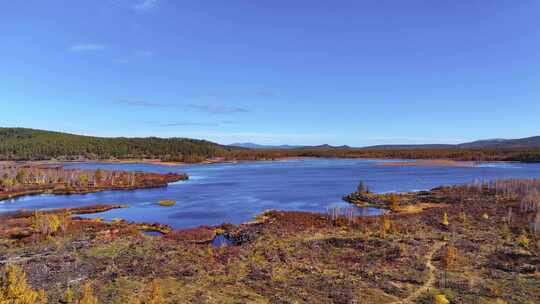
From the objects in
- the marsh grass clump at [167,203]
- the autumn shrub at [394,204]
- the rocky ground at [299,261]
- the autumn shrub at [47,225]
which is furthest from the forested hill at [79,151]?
the rocky ground at [299,261]

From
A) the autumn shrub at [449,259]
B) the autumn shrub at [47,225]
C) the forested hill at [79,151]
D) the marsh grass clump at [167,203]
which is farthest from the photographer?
the forested hill at [79,151]

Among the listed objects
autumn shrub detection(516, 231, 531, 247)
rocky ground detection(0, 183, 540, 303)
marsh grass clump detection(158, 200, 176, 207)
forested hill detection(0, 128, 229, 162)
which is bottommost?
marsh grass clump detection(158, 200, 176, 207)

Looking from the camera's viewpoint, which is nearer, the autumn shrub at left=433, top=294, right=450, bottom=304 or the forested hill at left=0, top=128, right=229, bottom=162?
the autumn shrub at left=433, top=294, right=450, bottom=304

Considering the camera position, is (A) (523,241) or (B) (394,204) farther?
(B) (394,204)

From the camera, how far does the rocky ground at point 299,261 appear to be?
1733 cm

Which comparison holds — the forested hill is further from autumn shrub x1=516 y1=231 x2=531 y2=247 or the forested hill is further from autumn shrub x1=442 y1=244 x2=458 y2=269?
autumn shrub x1=442 y1=244 x2=458 y2=269

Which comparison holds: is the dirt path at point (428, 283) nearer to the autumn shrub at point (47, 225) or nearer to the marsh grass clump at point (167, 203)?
the autumn shrub at point (47, 225)

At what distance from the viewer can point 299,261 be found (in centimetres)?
2247

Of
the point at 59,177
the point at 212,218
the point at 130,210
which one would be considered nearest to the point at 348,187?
the point at 212,218

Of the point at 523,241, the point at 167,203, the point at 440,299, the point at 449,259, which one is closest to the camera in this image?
the point at 440,299

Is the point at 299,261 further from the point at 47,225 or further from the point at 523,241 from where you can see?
the point at 47,225

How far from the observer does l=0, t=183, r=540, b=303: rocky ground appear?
17.3 metres

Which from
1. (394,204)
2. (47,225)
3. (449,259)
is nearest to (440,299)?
(449,259)

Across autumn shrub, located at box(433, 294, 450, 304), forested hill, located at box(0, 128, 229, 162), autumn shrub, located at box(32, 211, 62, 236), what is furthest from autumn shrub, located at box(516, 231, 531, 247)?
forested hill, located at box(0, 128, 229, 162)
